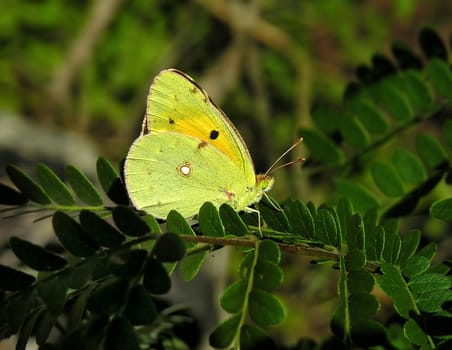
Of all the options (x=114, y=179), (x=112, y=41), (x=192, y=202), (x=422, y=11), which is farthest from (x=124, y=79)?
(x=114, y=179)

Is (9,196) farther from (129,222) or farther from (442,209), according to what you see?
(442,209)

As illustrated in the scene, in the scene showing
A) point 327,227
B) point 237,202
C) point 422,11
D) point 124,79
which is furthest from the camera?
point 422,11

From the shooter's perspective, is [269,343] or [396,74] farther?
[396,74]

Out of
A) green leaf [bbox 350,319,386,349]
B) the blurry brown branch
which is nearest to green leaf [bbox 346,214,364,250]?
green leaf [bbox 350,319,386,349]

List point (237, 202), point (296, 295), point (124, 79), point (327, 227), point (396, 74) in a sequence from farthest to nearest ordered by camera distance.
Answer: point (124, 79) < point (296, 295) < point (396, 74) < point (237, 202) < point (327, 227)

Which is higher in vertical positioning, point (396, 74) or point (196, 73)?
point (396, 74)

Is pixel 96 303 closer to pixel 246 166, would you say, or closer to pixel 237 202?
pixel 237 202

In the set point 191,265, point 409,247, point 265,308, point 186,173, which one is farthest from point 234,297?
point 186,173

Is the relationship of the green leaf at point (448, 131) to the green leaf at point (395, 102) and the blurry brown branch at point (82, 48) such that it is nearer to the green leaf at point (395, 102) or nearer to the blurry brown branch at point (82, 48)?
the green leaf at point (395, 102)
